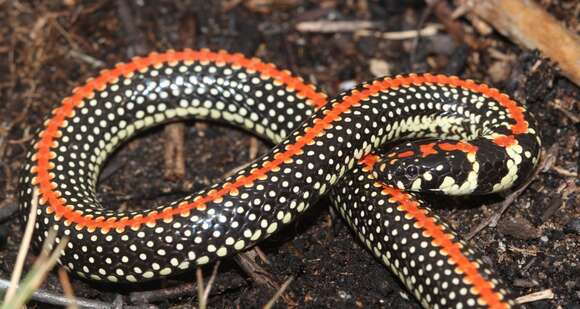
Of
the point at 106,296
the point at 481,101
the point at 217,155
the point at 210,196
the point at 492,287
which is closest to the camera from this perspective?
the point at 492,287

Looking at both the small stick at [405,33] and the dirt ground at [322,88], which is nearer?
the dirt ground at [322,88]

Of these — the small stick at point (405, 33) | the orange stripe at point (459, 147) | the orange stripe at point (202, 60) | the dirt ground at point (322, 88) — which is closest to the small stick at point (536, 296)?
the dirt ground at point (322, 88)

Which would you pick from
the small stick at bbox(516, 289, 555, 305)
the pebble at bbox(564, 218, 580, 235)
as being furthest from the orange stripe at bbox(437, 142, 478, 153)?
the small stick at bbox(516, 289, 555, 305)

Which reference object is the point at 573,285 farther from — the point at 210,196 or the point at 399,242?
the point at 210,196

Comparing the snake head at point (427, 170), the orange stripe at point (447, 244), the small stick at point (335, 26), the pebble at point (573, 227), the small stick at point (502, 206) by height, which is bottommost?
the pebble at point (573, 227)

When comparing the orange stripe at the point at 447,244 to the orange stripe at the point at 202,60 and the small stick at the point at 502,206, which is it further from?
the orange stripe at the point at 202,60

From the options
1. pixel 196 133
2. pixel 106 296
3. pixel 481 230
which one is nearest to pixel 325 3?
pixel 196 133

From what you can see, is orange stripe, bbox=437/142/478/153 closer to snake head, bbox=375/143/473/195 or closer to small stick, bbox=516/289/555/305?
snake head, bbox=375/143/473/195
